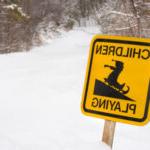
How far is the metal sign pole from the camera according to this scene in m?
2.79

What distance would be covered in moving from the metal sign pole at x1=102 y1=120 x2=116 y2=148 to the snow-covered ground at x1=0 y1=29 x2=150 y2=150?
222 millimetres

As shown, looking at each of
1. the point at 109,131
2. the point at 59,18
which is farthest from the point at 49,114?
the point at 59,18

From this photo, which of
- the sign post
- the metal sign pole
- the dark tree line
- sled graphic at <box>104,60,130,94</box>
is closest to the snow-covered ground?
the metal sign pole

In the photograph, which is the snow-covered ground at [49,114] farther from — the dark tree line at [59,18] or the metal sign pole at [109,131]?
the dark tree line at [59,18]

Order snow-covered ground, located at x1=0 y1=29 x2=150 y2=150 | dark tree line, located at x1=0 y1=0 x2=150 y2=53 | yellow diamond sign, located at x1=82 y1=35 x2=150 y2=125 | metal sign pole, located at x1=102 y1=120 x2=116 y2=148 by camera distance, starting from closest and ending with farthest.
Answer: yellow diamond sign, located at x1=82 y1=35 x2=150 y2=125
metal sign pole, located at x1=102 y1=120 x2=116 y2=148
snow-covered ground, located at x1=0 y1=29 x2=150 y2=150
dark tree line, located at x1=0 y1=0 x2=150 y2=53

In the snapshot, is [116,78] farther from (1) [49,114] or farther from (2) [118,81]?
(1) [49,114]

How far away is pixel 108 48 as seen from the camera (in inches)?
107

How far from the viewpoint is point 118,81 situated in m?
2.65

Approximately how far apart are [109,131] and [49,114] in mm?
3175

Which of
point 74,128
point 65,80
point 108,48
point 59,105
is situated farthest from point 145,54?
point 65,80

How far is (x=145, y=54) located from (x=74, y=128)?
9.97ft

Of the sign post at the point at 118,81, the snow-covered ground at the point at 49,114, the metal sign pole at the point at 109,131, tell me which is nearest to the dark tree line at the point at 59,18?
the snow-covered ground at the point at 49,114

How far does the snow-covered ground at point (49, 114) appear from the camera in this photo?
4.51m

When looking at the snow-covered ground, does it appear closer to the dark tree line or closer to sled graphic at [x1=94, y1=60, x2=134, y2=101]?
sled graphic at [x1=94, y1=60, x2=134, y2=101]
